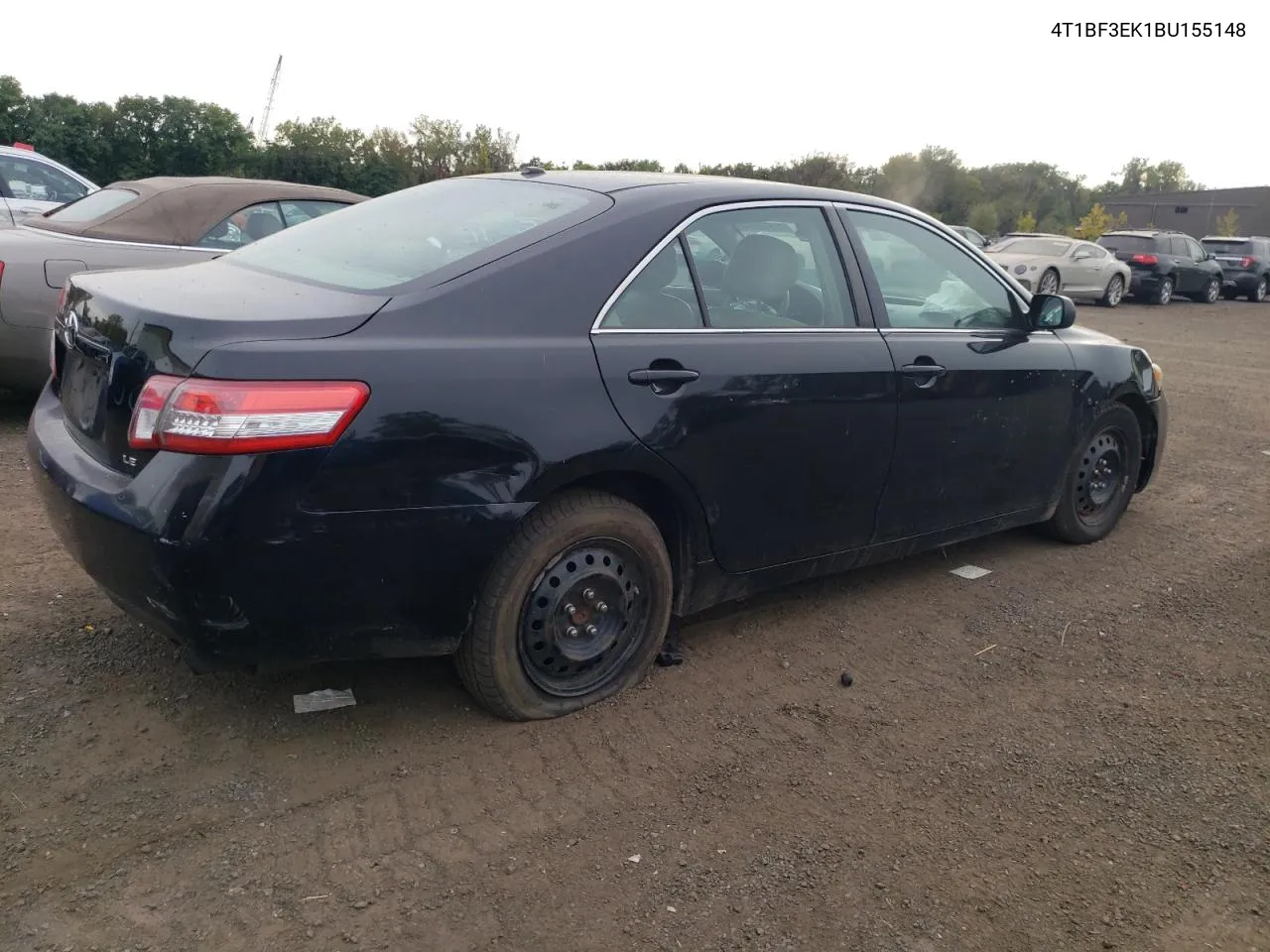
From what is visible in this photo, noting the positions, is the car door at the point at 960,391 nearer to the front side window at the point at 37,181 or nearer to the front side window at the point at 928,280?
the front side window at the point at 928,280

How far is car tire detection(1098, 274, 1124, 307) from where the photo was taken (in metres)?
20.5

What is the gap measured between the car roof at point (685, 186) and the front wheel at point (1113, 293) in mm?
→ 18753

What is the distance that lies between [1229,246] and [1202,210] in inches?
1308

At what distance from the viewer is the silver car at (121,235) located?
5.48 metres

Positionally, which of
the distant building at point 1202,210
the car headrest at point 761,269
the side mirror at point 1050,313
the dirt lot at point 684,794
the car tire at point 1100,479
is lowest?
the dirt lot at point 684,794

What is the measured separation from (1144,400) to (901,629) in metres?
2.14

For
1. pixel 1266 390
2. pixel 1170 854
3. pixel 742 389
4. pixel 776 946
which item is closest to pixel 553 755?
pixel 776 946

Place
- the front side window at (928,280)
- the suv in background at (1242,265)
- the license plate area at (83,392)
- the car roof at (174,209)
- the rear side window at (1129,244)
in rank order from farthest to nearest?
the suv in background at (1242,265), the rear side window at (1129,244), the car roof at (174,209), the front side window at (928,280), the license plate area at (83,392)

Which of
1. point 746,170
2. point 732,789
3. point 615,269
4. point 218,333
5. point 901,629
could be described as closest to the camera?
point 218,333

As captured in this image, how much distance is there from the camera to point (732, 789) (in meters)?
2.92

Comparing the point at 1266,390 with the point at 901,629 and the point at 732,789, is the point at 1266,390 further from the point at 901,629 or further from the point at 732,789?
the point at 732,789

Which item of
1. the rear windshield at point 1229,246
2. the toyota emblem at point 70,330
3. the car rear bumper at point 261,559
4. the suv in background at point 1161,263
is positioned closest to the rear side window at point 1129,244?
the suv in background at point 1161,263

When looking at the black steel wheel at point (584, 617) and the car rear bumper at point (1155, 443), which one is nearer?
the black steel wheel at point (584, 617)

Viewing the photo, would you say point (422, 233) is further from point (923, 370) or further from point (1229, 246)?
point (1229, 246)
